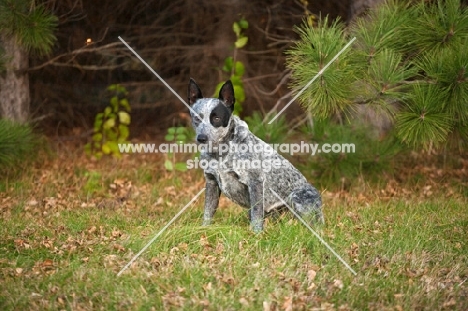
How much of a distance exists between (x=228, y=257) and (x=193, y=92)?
1.34 meters

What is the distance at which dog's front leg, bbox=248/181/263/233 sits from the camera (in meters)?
5.21

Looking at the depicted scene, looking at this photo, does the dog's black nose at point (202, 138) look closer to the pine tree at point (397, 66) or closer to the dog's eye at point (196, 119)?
the dog's eye at point (196, 119)

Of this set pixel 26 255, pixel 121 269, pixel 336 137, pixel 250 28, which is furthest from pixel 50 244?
pixel 250 28

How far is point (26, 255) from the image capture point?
493cm

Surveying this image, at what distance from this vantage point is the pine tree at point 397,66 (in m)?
5.47

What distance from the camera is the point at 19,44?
286 inches

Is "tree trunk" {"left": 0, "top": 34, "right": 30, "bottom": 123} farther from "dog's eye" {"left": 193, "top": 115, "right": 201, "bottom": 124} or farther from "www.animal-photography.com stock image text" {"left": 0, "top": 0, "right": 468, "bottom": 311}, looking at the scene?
"dog's eye" {"left": 193, "top": 115, "right": 201, "bottom": 124}

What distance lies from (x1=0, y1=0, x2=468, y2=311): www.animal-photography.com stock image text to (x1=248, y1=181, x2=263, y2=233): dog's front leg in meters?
0.01

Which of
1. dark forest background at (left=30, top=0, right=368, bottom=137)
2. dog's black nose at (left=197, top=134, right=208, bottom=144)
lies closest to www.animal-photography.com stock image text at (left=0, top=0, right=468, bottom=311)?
dog's black nose at (left=197, top=134, right=208, bottom=144)

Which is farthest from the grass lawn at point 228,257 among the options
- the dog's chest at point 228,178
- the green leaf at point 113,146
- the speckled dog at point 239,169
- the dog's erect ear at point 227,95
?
the green leaf at point 113,146

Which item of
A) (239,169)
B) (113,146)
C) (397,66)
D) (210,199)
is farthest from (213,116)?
(113,146)

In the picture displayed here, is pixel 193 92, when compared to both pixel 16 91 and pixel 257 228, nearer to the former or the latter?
pixel 257 228

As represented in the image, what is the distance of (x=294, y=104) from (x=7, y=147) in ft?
15.7

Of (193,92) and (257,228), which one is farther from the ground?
(193,92)
